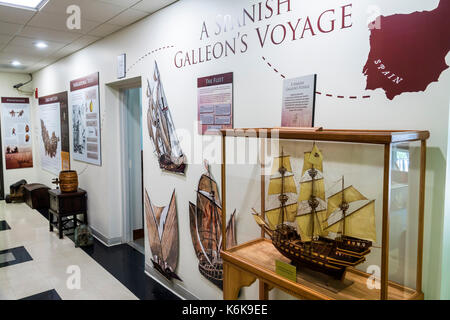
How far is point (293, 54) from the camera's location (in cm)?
191

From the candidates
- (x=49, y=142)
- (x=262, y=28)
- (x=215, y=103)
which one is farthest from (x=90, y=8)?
(x=49, y=142)

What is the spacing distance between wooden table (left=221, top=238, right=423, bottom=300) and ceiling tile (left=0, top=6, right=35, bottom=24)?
300 cm

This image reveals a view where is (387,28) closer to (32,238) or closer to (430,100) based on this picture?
(430,100)

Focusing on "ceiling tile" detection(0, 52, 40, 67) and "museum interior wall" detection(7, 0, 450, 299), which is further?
"ceiling tile" detection(0, 52, 40, 67)

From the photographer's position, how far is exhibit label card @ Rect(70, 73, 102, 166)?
14.5 feet

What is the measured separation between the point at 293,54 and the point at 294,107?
29 cm

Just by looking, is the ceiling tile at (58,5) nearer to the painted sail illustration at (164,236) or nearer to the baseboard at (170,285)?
the painted sail illustration at (164,236)

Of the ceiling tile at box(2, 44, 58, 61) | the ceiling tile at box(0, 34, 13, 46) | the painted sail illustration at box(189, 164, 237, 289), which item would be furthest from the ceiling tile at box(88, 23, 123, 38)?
the painted sail illustration at box(189, 164, 237, 289)

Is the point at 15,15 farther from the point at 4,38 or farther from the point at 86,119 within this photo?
the point at 86,119

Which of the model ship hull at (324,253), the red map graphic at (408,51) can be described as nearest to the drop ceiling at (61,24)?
the red map graphic at (408,51)

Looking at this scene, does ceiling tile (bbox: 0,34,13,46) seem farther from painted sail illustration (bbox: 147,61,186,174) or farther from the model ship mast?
the model ship mast

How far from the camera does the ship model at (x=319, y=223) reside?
54.5 inches

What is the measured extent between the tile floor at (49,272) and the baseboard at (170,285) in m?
0.32

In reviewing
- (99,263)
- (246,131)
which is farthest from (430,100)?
(99,263)
